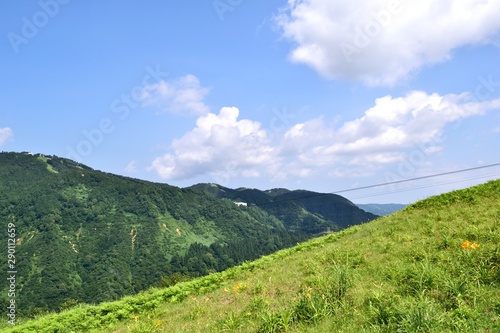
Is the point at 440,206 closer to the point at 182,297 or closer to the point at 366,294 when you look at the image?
the point at 366,294

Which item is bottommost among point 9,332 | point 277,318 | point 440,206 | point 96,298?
point 96,298

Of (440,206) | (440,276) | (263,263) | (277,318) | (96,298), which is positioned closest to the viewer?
(277,318)

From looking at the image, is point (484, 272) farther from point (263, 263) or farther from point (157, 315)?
point (263, 263)

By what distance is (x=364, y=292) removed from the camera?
10086 millimetres

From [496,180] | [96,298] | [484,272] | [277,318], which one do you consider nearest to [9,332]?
[277,318]

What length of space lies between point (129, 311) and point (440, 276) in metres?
12.9

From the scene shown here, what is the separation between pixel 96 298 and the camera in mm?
158250

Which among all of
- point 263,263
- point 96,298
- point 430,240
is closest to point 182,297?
point 263,263

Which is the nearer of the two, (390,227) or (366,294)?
(366,294)

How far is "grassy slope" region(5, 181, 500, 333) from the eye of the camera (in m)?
7.91

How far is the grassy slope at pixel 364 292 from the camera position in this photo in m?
7.91

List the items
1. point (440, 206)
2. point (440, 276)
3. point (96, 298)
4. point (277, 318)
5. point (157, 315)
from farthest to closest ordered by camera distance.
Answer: point (96, 298), point (440, 206), point (157, 315), point (440, 276), point (277, 318)

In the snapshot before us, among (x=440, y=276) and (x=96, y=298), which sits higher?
(x=440, y=276)

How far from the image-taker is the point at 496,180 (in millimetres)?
24312
